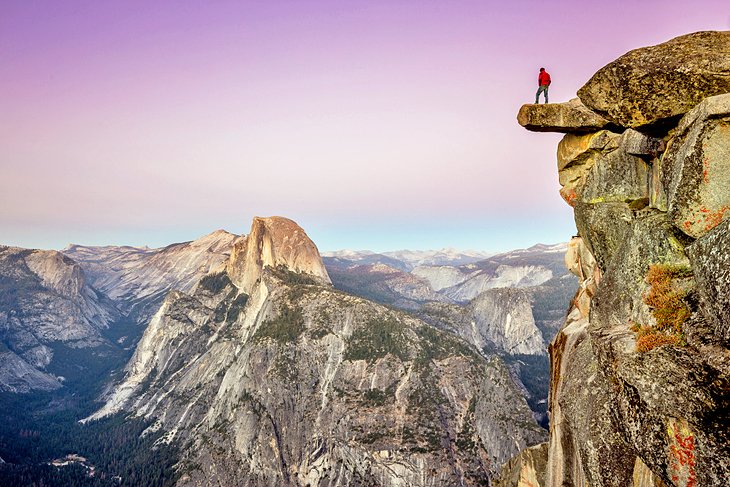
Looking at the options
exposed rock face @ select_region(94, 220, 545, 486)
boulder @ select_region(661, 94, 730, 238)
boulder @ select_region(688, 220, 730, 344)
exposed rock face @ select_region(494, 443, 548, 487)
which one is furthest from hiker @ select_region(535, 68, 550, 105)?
exposed rock face @ select_region(94, 220, 545, 486)

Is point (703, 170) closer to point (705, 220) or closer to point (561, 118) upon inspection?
point (705, 220)

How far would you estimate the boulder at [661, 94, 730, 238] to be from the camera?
14.5m

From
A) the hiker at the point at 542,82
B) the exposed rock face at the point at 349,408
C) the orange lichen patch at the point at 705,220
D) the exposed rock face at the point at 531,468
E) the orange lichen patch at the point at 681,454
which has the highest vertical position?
the hiker at the point at 542,82

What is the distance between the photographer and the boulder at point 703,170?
14.5m

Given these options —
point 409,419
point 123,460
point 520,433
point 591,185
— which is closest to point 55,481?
point 123,460

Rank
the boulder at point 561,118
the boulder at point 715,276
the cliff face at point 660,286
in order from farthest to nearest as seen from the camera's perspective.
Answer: the boulder at point 561,118
the cliff face at point 660,286
the boulder at point 715,276

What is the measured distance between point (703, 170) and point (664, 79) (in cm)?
465

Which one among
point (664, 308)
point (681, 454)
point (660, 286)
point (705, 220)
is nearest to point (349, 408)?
point (660, 286)

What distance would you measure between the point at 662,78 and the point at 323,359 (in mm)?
158557

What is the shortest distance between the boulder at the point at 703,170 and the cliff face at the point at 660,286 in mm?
38

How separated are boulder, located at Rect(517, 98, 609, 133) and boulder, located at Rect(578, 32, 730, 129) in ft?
26.7

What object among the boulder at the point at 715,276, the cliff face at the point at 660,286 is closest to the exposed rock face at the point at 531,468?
the cliff face at the point at 660,286

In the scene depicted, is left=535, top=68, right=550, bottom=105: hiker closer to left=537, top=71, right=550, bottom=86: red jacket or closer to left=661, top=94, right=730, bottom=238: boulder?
left=537, top=71, right=550, bottom=86: red jacket

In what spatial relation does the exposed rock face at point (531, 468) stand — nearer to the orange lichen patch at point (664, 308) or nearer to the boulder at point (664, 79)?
the orange lichen patch at point (664, 308)
